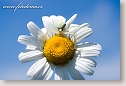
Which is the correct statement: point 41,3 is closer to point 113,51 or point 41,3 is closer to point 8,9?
point 8,9

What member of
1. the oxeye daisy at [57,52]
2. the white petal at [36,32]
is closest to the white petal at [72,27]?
the oxeye daisy at [57,52]

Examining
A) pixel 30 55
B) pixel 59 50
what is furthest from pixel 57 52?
pixel 30 55

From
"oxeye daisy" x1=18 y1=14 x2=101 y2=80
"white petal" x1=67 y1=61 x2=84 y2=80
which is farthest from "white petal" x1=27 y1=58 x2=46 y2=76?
"white petal" x1=67 y1=61 x2=84 y2=80

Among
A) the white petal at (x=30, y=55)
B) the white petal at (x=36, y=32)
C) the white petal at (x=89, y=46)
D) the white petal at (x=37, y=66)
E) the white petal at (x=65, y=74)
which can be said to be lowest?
the white petal at (x=65, y=74)

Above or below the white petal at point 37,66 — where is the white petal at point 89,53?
above

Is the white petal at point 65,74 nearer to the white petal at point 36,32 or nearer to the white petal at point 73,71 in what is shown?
the white petal at point 73,71

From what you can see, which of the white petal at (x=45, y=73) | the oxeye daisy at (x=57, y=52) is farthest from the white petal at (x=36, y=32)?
the white petal at (x=45, y=73)

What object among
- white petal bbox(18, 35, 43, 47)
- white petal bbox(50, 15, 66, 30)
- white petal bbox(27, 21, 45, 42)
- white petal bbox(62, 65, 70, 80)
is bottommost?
white petal bbox(62, 65, 70, 80)

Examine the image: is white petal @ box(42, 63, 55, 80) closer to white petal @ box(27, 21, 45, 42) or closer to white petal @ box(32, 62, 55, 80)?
white petal @ box(32, 62, 55, 80)
